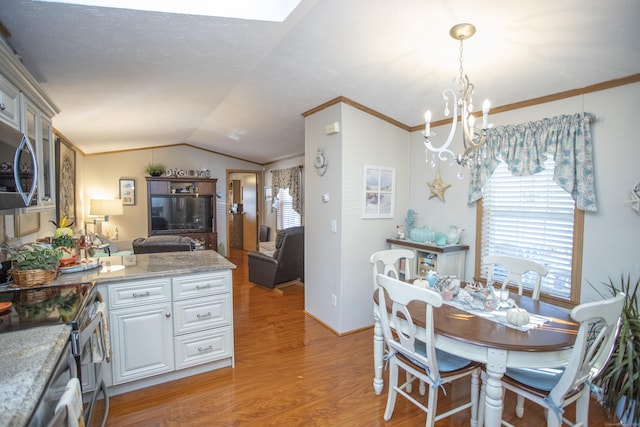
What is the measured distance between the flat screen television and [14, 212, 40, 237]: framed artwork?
11.7 ft

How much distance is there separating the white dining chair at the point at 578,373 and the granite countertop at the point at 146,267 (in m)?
2.09

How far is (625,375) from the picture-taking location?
1.93 metres

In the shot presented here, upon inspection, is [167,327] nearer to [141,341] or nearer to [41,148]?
[141,341]

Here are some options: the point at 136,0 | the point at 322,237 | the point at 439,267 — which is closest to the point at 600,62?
the point at 439,267

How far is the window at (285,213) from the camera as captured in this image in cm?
667

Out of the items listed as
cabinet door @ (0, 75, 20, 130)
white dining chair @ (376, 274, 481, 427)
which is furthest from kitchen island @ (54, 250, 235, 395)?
white dining chair @ (376, 274, 481, 427)

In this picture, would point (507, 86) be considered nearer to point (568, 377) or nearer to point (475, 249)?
point (475, 249)

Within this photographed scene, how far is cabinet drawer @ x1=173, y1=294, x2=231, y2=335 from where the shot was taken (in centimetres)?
239

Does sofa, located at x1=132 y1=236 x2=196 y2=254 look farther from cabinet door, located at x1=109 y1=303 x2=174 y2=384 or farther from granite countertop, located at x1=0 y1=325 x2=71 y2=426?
granite countertop, located at x1=0 y1=325 x2=71 y2=426

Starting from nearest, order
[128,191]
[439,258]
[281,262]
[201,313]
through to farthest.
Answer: [201,313] < [439,258] < [281,262] < [128,191]

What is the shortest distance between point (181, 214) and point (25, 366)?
6.07 metres

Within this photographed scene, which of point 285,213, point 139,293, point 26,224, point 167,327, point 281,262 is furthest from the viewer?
point 285,213

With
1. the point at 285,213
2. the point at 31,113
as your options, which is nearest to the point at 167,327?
the point at 31,113

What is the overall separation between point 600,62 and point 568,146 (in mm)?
612
